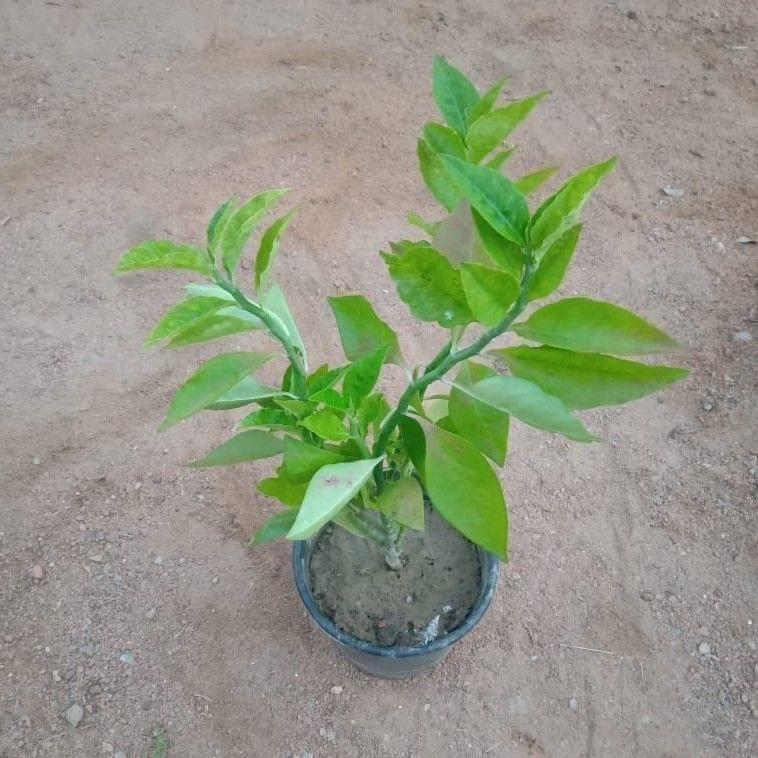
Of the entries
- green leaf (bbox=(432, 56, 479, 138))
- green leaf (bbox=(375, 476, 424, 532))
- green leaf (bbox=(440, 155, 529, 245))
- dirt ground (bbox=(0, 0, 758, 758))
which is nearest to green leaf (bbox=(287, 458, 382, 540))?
green leaf (bbox=(375, 476, 424, 532))

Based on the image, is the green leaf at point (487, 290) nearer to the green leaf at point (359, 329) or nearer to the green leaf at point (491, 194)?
the green leaf at point (491, 194)

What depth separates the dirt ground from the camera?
169cm

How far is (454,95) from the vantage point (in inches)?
39.0

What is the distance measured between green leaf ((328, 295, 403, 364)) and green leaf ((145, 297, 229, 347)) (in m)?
0.23

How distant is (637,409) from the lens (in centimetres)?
214

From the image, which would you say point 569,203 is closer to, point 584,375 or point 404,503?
point 584,375

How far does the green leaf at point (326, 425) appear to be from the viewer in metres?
0.95

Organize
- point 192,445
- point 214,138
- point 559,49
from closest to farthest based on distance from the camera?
point 192,445 → point 214,138 → point 559,49

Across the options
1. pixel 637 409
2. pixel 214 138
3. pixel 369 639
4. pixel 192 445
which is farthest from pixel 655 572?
pixel 214 138

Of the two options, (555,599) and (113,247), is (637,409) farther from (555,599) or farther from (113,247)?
(113,247)

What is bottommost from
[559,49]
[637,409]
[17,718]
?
[17,718]

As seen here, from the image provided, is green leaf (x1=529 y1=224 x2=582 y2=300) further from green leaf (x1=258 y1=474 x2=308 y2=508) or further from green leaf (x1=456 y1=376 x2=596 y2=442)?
green leaf (x1=258 y1=474 x2=308 y2=508)

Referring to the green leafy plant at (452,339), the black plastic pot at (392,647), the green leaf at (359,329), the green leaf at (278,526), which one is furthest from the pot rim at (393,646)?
the green leaf at (359,329)

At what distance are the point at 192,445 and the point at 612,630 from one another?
1148mm
